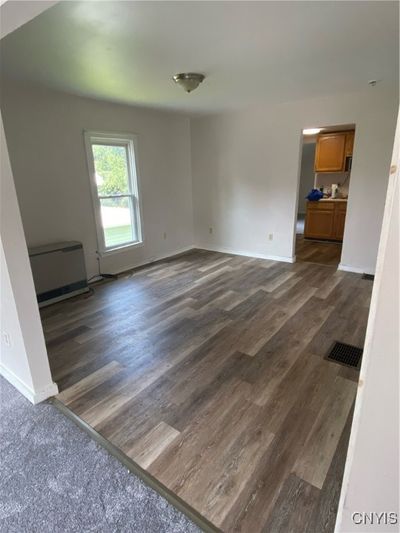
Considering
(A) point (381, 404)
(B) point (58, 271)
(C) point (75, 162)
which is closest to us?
(A) point (381, 404)

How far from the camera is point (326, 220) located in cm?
618

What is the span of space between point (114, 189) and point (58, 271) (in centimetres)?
158

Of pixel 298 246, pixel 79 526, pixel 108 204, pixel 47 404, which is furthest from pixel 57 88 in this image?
pixel 298 246

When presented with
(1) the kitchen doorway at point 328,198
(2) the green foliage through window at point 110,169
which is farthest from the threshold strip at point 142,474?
(1) the kitchen doorway at point 328,198

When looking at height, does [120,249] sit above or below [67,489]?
above

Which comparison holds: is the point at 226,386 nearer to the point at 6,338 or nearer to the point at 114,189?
the point at 6,338

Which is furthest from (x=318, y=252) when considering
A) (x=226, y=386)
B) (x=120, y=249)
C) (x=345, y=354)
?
(x=226, y=386)

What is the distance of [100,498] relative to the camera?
142 cm

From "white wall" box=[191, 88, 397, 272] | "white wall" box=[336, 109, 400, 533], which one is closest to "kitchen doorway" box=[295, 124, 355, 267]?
"white wall" box=[191, 88, 397, 272]

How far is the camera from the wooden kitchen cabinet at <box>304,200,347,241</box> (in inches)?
236

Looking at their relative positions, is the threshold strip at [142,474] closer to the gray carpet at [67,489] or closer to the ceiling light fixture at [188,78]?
the gray carpet at [67,489]

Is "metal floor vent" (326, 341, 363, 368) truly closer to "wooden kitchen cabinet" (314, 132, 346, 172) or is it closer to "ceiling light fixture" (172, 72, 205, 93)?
"ceiling light fixture" (172, 72, 205, 93)

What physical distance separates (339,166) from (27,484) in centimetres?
656

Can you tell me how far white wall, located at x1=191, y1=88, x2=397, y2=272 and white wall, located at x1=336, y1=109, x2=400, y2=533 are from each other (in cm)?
392
